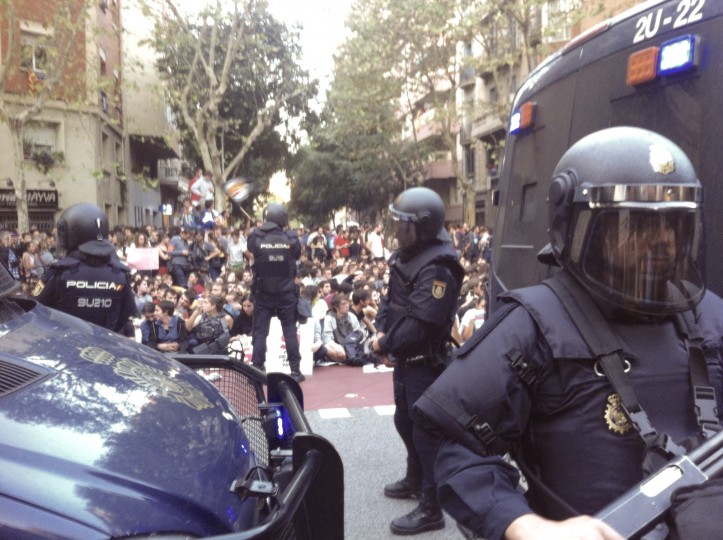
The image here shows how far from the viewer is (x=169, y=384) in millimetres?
2246

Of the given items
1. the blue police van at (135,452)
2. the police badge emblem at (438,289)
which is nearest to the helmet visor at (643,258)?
the blue police van at (135,452)

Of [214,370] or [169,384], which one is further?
[214,370]

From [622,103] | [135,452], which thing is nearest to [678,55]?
[622,103]

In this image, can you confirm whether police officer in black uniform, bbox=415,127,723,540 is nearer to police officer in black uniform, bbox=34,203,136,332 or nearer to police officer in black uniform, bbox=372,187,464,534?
police officer in black uniform, bbox=372,187,464,534

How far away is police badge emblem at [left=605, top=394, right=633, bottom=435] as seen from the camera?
151cm

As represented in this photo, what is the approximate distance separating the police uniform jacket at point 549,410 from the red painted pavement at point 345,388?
5.28 metres

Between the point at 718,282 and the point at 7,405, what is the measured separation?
2198 millimetres

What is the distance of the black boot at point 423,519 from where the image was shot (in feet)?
12.4

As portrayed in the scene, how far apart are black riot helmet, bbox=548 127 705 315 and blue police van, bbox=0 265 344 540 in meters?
0.85

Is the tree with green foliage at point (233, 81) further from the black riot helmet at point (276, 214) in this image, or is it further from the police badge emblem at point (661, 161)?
the police badge emblem at point (661, 161)

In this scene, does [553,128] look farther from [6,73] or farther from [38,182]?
[38,182]

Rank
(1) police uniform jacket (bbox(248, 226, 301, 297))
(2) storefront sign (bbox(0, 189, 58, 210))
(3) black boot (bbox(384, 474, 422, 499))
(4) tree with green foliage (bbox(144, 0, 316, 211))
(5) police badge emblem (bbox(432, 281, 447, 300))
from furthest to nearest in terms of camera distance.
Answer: (2) storefront sign (bbox(0, 189, 58, 210)) < (4) tree with green foliage (bbox(144, 0, 316, 211)) < (1) police uniform jacket (bbox(248, 226, 301, 297)) < (3) black boot (bbox(384, 474, 422, 499)) < (5) police badge emblem (bbox(432, 281, 447, 300))

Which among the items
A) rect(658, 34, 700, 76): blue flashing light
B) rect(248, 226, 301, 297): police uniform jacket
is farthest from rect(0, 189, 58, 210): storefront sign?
rect(658, 34, 700, 76): blue flashing light

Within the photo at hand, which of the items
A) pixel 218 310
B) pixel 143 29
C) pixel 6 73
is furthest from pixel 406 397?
pixel 143 29
